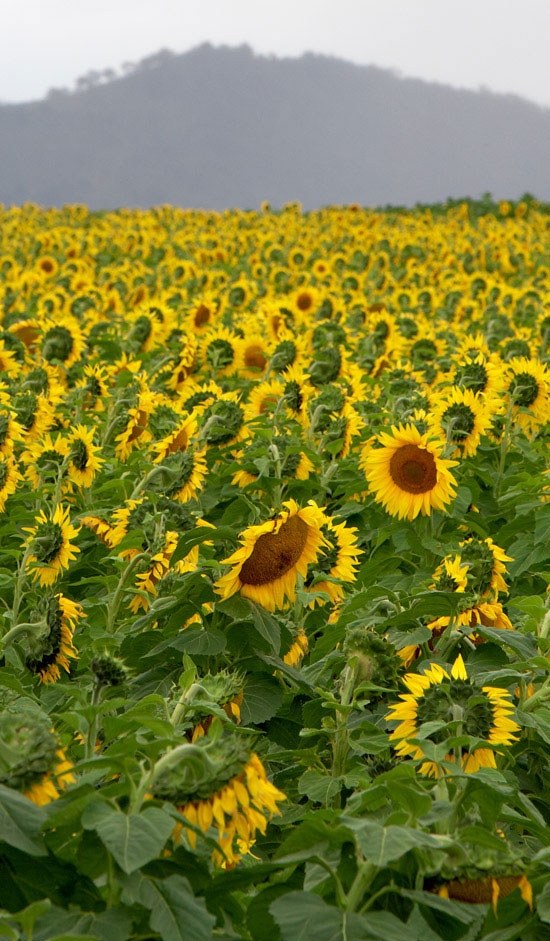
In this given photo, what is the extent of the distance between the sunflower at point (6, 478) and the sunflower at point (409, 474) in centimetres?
167

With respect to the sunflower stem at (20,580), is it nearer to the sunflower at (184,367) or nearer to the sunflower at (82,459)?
the sunflower at (82,459)

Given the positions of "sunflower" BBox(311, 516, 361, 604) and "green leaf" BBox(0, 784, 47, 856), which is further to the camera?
"sunflower" BBox(311, 516, 361, 604)

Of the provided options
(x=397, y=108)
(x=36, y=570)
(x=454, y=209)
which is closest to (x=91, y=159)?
(x=397, y=108)

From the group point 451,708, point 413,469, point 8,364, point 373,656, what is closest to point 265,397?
point 8,364

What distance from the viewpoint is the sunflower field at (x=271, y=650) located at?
6.11ft

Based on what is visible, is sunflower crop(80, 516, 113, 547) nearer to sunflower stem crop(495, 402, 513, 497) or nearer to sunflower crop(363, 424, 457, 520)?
sunflower crop(363, 424, 457, 520)

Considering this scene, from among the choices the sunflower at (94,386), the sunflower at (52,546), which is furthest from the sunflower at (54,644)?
the sunflower at (94,386)

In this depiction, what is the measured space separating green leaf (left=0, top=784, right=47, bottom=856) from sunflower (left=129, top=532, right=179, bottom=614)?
1839 millimetres

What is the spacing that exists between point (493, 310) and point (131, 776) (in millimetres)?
10745

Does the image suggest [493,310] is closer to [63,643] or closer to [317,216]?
[63,643]

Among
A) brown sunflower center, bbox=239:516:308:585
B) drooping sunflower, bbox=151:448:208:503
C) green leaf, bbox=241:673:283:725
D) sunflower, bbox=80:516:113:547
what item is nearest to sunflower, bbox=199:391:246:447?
drooping sunflower, bbox=151:448:208:503

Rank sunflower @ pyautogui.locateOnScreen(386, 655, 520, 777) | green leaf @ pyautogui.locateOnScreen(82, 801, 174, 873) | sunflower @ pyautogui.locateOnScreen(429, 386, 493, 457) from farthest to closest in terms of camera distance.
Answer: sunflower @ pyautogui.locateOnScreen(429, 386, 493, 457), sunflower @ pyautogui.locateOnScreen(386, 655, 520, 777), green leaf @ pyautogui.locateOnScreen(82, 801, 174, 873)

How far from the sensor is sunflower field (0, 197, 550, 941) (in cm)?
186

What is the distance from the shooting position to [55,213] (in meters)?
26.0
